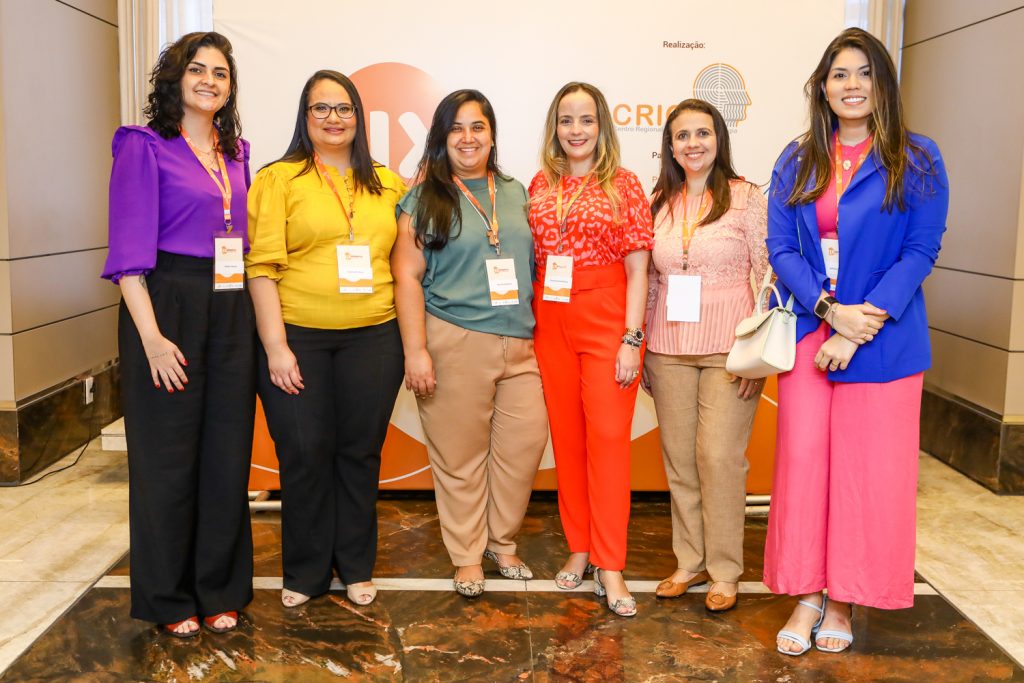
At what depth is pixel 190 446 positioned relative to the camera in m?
2.64

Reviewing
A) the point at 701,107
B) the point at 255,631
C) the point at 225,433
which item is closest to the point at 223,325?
the point at 225,433

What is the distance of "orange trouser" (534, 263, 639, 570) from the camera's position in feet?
9.49

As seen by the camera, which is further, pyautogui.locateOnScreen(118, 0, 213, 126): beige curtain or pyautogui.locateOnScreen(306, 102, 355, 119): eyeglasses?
pyautogui.locateOnScreen(118, 0, 213, 126): beige curtain

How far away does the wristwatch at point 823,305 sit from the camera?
2535mm

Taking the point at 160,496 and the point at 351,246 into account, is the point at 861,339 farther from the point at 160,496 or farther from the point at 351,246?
the point at 160,496

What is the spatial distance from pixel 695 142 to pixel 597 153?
32cm

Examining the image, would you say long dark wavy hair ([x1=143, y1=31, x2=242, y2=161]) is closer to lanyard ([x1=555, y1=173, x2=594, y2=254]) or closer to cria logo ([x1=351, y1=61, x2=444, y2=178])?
lanyard ([x1=555, y1=173, x2=594, y2=254])

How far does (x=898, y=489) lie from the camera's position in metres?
2.57

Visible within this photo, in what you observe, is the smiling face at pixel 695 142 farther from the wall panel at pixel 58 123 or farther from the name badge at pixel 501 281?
the wall panel at pixel 58 123

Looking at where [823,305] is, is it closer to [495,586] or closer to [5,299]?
[495,586]

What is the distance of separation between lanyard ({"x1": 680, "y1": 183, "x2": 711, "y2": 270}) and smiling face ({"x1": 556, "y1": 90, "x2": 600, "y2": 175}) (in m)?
0.35

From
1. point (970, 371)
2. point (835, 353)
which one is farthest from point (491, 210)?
point (970, 371)

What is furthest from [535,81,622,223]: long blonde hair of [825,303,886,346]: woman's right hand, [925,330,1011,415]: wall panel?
[925,330,1011,415]: wall panel

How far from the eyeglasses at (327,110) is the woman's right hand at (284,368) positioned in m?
0.71
